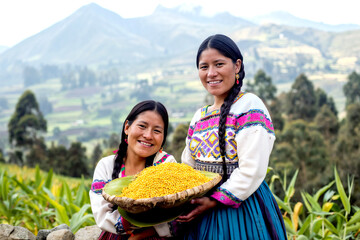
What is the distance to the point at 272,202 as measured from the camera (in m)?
2.19

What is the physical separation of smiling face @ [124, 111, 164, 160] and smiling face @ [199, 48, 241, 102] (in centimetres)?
38

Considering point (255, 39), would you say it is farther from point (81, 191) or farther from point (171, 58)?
point (81, 191)

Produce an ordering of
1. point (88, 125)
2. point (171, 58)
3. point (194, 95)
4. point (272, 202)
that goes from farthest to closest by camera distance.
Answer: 1. point (171, 58)
2. point (194, 95)
3. point (88, 125)
4. point (272, 202)

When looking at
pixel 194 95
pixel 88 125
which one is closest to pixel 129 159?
pixel 88 125

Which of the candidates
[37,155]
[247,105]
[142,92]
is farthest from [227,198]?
[142,92]

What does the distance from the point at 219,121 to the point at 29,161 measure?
27456 mm

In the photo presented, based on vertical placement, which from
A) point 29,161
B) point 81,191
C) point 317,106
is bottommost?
point 29,161

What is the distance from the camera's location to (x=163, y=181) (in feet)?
6.17

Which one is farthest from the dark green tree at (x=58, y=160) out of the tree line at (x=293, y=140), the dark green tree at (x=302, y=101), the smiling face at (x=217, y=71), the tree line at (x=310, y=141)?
the smiling face at (x=217, y=71)

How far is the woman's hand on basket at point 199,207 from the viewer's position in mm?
2004

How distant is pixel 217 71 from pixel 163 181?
2.39 feet

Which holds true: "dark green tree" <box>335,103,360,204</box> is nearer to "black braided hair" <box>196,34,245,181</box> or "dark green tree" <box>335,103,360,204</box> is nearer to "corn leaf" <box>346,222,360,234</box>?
"corn leaf" <box>346,222,360,234</box>

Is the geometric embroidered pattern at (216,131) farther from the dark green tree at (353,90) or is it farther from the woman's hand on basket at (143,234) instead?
the dark green tree at (353,90)

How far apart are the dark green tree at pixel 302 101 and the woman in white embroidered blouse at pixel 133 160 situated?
103 ft
